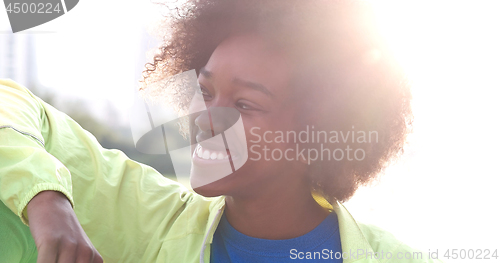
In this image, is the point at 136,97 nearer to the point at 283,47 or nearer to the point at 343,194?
the point at 283,47

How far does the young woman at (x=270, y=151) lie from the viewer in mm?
1026

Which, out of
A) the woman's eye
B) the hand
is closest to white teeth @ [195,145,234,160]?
the woman's eye

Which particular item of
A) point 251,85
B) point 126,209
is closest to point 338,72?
point 251,85

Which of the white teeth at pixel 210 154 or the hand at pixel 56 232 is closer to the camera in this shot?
the hand at pixel 56 232

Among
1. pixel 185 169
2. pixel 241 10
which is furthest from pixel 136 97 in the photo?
pixel 241 10

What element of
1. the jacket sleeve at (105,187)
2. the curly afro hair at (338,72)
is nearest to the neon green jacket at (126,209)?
the jacket sleeve at (105,187)

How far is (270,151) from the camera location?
3.37 ft

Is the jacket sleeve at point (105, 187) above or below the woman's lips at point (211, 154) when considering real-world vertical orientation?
below

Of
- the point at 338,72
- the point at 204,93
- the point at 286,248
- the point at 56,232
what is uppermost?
the point at 338,72

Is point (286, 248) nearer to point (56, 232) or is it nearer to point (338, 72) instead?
point (338, 72)

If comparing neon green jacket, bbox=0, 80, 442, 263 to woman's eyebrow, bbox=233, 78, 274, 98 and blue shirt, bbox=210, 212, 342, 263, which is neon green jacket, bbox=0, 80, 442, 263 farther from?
woman's eyebrow, bbox=233, 78, 274, 98

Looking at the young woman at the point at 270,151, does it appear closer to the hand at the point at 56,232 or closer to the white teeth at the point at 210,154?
the white teeth at the point at 210,154

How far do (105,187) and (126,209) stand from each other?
79mm

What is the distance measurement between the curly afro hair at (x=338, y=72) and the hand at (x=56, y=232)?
0.57 meters
